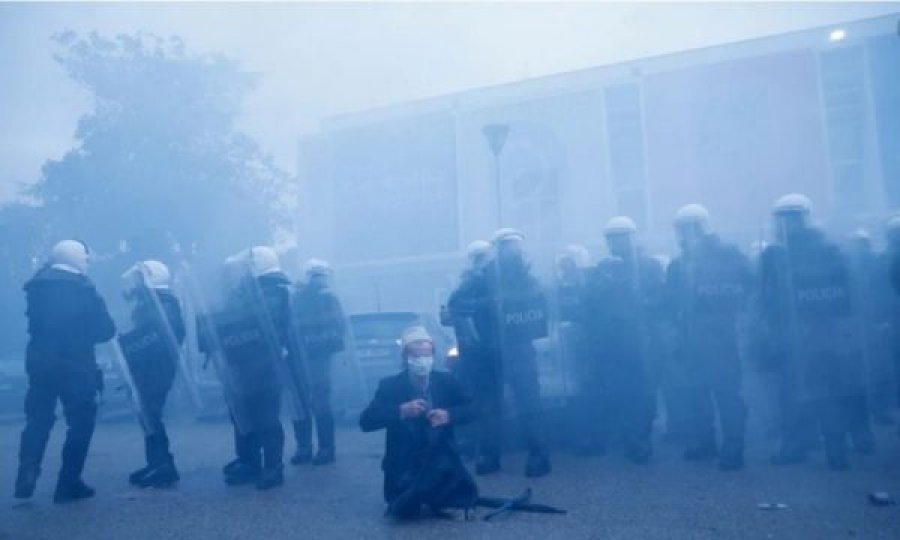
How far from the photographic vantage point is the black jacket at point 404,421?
A: 5148 millimetres

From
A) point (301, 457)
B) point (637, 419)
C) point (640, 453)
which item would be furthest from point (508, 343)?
point (301, 457)

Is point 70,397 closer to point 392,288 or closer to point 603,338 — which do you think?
point 603,338

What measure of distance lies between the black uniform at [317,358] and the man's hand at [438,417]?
94.6 inches

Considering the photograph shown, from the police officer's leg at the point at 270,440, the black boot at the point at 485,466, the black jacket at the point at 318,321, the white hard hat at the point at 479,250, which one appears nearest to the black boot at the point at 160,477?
the police officer's leg at the point at 270,440

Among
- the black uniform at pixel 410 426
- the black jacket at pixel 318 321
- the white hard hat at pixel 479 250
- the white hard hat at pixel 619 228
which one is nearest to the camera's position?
the black uniform at pixel 410 426

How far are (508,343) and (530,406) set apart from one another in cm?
54

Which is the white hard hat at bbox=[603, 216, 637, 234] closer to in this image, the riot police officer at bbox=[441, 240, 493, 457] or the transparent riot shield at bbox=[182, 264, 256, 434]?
the riot police officer at bbox=[441, 240, 493, 457]

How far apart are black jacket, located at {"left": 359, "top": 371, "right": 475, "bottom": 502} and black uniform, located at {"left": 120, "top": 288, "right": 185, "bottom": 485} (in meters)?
2.44

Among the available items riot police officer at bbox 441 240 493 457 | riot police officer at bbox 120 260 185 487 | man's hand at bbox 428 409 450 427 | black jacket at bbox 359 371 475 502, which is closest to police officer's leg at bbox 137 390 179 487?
riot police officer at bbox 120 260 185 487

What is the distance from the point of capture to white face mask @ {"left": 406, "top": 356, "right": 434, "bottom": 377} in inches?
208

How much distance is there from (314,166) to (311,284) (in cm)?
1729

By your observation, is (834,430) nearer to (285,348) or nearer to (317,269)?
(285,348)

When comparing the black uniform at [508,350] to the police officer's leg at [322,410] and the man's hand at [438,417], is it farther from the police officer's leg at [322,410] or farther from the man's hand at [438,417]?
the police officer's leg at [322,410]

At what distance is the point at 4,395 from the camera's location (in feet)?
40.9
